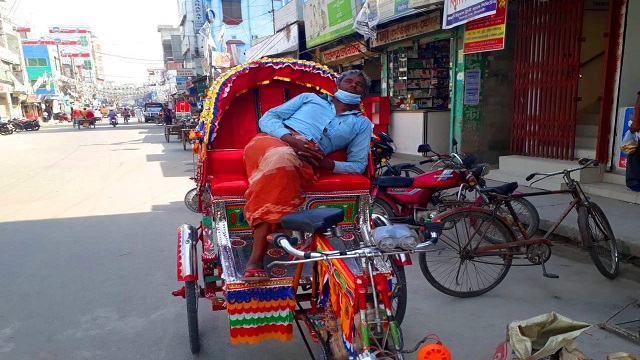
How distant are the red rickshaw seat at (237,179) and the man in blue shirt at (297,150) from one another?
88mm

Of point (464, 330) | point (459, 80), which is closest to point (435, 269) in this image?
point (464, 330)

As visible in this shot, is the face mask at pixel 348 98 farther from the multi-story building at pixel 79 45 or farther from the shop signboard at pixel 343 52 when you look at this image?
the multi-story building at pixel 79 45

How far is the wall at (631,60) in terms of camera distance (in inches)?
232

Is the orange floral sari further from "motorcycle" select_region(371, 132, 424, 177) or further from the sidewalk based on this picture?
"motorcycle" select_region(371, 132, 424, 177)

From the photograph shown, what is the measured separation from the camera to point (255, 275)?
8.24 ft

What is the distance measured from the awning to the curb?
1177 centimetres

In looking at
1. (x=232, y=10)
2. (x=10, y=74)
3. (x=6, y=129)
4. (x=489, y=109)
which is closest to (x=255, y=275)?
(x=489, y=109)

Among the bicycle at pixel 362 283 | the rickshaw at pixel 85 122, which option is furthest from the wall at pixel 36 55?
the bicycle at pixel 362 283

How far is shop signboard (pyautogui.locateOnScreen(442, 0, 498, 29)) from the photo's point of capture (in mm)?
6456

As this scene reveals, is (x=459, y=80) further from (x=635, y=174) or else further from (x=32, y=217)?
(x=32, y=217)

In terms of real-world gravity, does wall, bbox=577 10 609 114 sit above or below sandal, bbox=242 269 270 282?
above

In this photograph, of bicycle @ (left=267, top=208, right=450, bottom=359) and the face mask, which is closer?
bicycle @ (left=267, top=208, right=450, bottom=359)

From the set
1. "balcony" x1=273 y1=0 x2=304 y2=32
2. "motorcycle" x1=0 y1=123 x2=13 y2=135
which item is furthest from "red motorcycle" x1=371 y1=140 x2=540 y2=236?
"motorcycle" x1=0 y1=123 x2=13 y2=135

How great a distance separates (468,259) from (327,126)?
5.43ft
